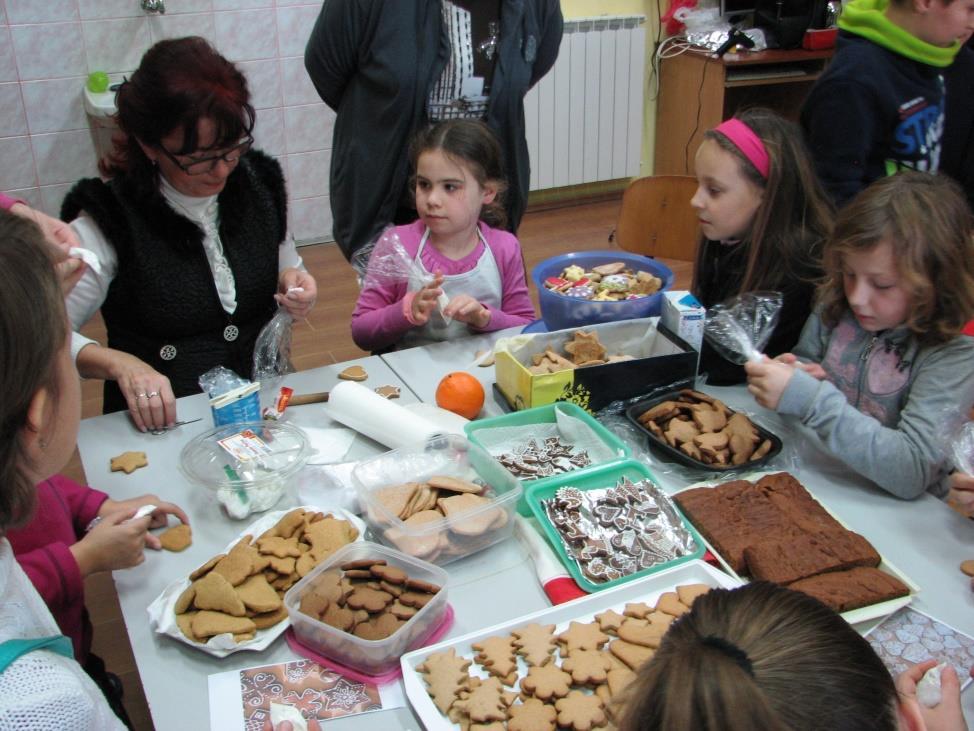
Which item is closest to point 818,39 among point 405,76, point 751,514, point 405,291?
point 405,76

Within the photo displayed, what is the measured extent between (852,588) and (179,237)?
1.58 metres

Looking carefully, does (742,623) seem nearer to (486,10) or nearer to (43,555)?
(43,555)

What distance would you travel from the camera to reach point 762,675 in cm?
72

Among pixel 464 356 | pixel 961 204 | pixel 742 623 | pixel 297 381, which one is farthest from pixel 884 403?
pixel 297 381

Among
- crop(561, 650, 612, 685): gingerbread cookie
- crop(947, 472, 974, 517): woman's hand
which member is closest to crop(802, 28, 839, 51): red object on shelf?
crop(947, 472, 974, 517): woman's hand

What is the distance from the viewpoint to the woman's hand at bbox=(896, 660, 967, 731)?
3.21 feet

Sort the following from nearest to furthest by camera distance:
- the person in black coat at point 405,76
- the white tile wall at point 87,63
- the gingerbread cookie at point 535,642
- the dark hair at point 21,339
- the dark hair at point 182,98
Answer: the dark hair at point 21,339 → the gingerbread cookie at point 535,642 → the dark hair at point 182,98 → the person in black coat at point 405,76 → the white tile wall at point 87,63

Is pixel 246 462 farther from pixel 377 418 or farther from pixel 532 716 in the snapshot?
pixel 532 716

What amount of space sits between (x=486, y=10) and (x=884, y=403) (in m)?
1.63

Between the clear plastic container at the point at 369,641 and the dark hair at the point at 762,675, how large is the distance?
16.3 inches

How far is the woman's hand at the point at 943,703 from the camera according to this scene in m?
0.98

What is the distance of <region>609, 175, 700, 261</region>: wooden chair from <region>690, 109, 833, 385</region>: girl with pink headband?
0.69 metres

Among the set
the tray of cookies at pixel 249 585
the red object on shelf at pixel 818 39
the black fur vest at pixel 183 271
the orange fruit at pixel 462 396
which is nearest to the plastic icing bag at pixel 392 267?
the black fur vest at pixel 183 271

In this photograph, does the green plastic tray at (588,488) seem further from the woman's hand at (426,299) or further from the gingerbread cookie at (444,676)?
the woman's hand at (426,299)
